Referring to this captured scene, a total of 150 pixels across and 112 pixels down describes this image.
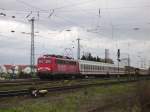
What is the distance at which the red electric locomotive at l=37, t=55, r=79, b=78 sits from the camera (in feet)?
161

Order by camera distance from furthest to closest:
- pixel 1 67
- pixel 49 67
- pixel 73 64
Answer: pixel 1 67
pixel 73 64
pixel 49 67

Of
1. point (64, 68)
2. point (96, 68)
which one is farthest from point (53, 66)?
point (96, 68)

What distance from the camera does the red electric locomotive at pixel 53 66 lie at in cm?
4912

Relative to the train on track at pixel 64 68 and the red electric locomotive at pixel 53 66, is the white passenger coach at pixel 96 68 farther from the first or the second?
the red electric locomotive at pixel 53 66

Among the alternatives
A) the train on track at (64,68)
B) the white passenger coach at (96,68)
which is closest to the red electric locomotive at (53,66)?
the train on track at (64,68)

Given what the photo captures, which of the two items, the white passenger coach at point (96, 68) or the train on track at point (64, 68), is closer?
the train on track at point (64, 68)

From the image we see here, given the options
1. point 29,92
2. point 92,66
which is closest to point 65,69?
point 92,66

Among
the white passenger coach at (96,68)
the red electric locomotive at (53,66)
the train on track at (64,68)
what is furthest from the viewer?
the white passenger coach at (96,68)

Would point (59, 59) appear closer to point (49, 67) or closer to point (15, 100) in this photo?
point (49, 67)

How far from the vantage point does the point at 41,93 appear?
23484mm

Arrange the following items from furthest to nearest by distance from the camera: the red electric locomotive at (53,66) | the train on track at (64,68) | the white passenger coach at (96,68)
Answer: the white passenger coach at (96,68) → the train on track at (64,68) → the red electric locomotive at (53,66)

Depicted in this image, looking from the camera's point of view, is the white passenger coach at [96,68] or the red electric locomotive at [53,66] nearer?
the red electric locomotive at [53,66]

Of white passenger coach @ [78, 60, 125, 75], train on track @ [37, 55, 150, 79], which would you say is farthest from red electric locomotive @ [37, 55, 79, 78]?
white passenger coach @ [78, 60, 125, 75]

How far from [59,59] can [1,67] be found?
34332 mm
